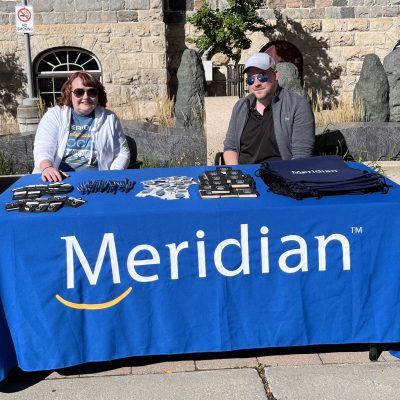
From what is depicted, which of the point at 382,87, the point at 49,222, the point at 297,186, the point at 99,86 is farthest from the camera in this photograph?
the point at 382,87

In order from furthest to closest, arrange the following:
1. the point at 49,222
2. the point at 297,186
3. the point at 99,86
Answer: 1. the point at 99,86
2. the point at 297,186
3. the point at 49,222

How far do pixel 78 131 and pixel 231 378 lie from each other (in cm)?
218

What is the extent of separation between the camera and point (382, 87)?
7.93 metres

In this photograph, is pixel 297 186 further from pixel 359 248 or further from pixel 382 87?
pixel 382 87

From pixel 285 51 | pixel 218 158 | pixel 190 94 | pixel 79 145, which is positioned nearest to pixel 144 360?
pixel 79 145

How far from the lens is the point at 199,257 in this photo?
298 centimetres

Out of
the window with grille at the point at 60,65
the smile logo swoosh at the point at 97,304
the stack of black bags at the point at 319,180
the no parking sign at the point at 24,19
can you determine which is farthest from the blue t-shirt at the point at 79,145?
the window with grille at the point at 60,65

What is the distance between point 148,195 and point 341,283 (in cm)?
112

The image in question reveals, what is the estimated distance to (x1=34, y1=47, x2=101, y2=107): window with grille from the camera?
12.5 metres

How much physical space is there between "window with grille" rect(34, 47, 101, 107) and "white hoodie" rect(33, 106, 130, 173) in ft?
27.5

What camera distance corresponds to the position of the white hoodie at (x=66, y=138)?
13.9ft

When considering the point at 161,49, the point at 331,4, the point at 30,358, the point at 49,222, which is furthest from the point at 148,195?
the point at 331,4

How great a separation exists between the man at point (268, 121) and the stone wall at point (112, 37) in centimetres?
766

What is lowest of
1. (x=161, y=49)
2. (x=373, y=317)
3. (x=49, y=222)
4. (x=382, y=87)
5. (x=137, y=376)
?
(x=137, y=376)
